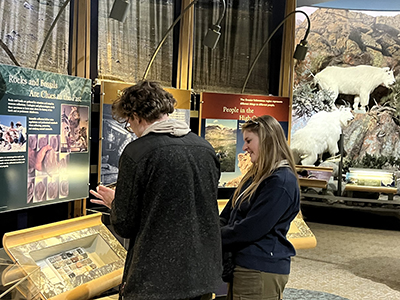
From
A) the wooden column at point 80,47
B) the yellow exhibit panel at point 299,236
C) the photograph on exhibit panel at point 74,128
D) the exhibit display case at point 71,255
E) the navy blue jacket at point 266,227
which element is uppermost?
the wooden column at point 80,47

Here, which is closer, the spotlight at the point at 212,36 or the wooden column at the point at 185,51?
the spotlight at the point at 212,36

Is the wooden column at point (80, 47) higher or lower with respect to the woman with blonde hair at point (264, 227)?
higher

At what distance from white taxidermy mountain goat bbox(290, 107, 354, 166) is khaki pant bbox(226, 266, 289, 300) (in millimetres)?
7691

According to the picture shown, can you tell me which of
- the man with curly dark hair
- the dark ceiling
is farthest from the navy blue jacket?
the dark ceiling

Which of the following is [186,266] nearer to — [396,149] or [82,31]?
[82,31]

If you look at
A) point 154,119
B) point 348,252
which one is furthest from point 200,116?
point 348,252

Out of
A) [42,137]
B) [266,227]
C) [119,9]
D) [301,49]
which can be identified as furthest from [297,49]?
[266,227]

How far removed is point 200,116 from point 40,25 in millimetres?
1789

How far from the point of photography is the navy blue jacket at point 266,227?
220 cm

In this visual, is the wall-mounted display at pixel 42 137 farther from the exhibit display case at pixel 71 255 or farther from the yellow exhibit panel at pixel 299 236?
the yellow exhibit panel at pixel 299 236

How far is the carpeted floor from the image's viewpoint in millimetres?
4848

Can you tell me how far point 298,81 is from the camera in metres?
10.3

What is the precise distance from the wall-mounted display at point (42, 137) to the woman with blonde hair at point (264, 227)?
1.53 metres

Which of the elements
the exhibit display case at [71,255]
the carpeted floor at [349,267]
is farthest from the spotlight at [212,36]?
the carpeted floor at [349,267]
